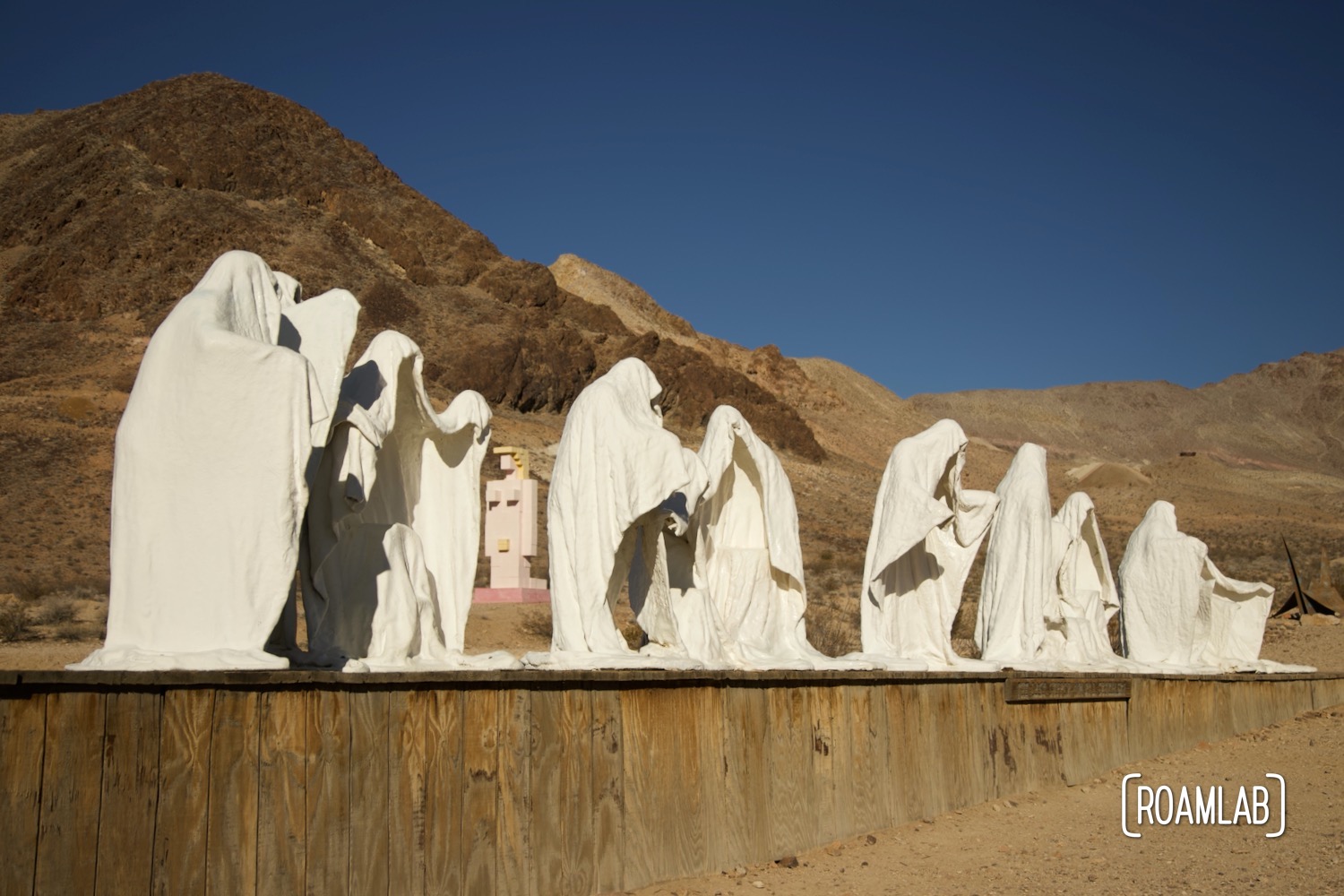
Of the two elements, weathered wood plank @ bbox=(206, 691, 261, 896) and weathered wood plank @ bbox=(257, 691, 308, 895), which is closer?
weathered wood plank @ bbox=(206, 691, 261, 896)

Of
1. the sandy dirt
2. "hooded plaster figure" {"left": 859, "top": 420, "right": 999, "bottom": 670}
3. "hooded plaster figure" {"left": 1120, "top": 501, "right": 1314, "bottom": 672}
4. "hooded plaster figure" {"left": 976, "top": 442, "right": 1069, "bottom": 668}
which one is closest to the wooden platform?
the sandy dirt

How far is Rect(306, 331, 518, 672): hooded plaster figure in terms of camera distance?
23.3 feet

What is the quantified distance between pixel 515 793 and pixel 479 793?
0.80ft

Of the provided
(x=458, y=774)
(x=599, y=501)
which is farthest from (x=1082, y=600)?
(x=458, y=774)

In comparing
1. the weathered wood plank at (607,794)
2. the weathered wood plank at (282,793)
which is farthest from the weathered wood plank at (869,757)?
the weathered wood plank at (282,793)

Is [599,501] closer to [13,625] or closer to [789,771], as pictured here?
[789,771]

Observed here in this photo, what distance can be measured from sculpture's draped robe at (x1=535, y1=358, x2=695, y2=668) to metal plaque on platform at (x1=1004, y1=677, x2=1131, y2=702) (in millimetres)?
3632

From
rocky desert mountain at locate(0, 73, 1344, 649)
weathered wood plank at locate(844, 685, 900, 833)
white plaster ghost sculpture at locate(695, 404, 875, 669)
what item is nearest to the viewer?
weathered wood plank at locate(844, 685, 900, 833)

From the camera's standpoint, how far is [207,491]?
594cm

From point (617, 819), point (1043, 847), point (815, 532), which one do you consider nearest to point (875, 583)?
point (1043, 847)

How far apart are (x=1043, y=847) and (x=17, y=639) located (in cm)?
1285

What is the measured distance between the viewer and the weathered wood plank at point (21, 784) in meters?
4.57

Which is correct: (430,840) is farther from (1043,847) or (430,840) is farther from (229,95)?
(229,95)

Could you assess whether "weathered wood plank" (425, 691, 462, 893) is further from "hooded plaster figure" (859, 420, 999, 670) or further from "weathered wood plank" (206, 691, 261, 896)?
"hooded plaster figure" (859, 420, 999, 670)
